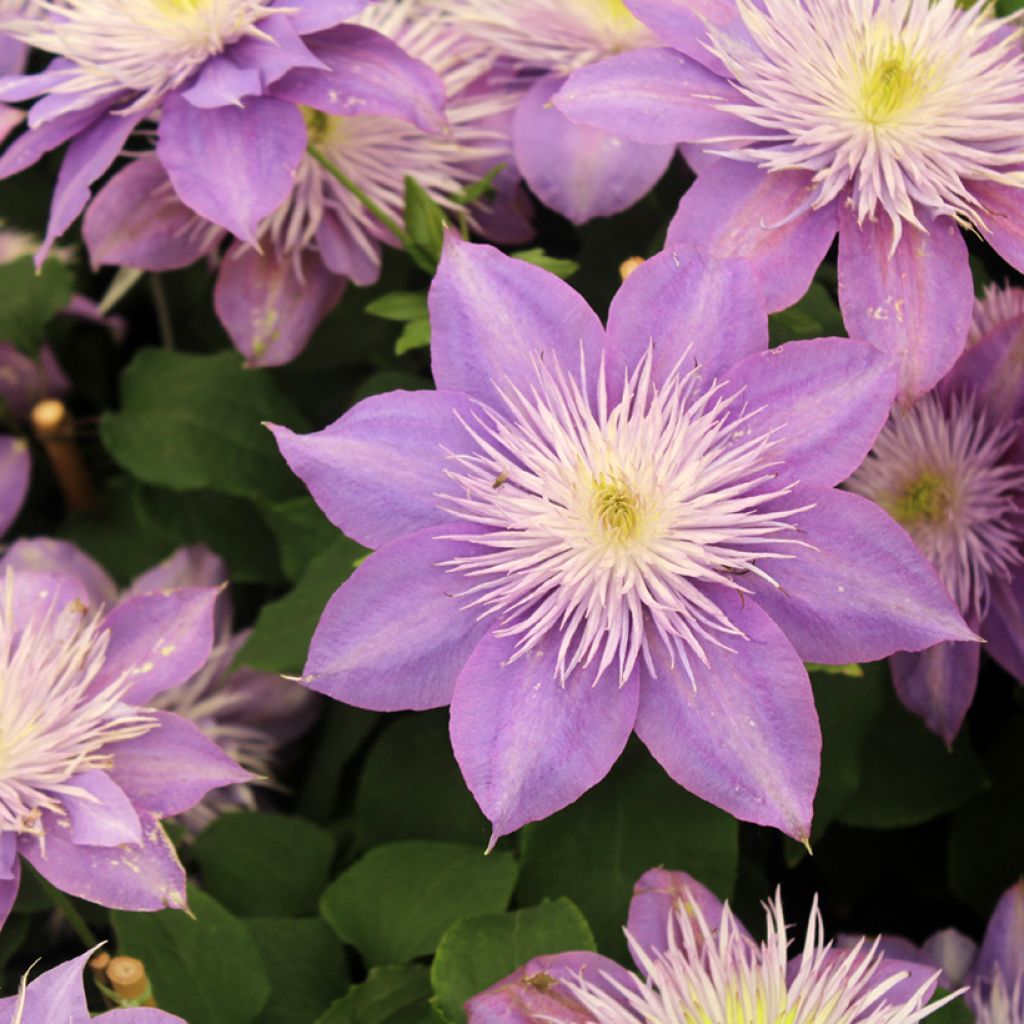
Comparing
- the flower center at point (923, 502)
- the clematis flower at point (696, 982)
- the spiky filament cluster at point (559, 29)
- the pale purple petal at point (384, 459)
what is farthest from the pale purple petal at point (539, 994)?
the spiky filament cluster at point (559, 29)

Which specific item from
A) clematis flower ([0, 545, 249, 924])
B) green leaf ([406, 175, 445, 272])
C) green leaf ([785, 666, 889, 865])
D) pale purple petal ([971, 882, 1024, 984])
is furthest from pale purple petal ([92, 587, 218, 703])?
pale purple petal ([971, 882, 1024, 984])

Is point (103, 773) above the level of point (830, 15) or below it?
below

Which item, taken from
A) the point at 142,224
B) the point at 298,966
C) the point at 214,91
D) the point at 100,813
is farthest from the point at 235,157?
the point at 298,966

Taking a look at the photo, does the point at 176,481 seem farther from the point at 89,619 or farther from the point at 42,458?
the point at 42,458

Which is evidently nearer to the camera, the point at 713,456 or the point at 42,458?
the point at 713,456

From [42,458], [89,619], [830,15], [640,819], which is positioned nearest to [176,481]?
[89,619]

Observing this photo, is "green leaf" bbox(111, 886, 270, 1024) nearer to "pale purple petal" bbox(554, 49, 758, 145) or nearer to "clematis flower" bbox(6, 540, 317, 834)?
"clematis flower" bbox(6, 540, 317, 834)

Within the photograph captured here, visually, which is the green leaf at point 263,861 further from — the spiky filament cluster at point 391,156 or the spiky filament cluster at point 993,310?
the spiky filament cluster at point 993,310
